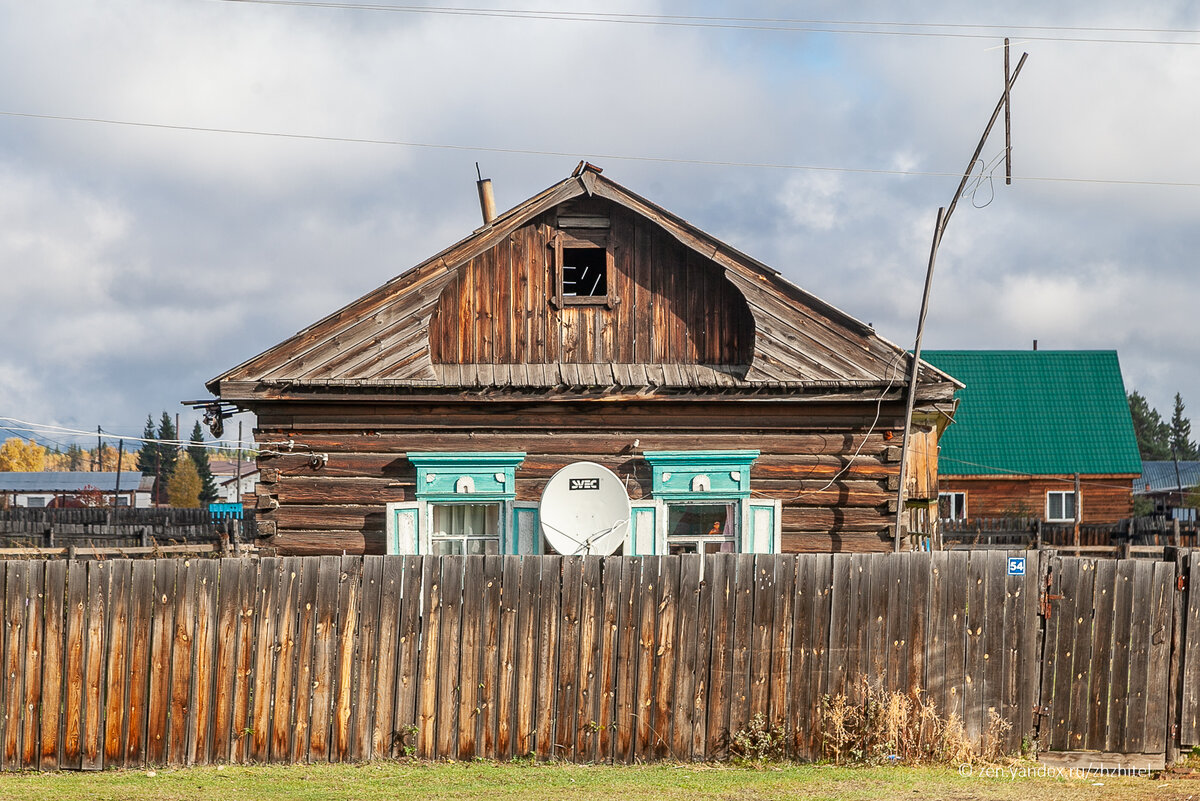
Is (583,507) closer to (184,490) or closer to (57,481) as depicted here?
(184,490)

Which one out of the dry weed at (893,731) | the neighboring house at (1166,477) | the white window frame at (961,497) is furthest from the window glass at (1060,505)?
the neighboring house at (1166,477)

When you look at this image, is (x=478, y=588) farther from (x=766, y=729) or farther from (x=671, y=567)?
(x=766, y=729)

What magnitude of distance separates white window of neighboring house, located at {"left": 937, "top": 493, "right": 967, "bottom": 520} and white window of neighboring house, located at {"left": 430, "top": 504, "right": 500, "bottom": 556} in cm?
2830

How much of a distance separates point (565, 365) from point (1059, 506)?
30578 millimetres

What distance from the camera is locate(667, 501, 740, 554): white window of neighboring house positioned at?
14.2 metres

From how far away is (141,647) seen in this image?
29.6ft

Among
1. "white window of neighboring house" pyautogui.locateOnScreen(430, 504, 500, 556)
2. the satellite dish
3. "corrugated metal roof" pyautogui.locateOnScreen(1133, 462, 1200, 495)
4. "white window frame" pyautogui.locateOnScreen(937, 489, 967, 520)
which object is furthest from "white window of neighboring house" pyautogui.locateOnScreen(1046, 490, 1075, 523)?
"corrugated metal roof" pyautogui.locateOnScreen(1133, 462, 1200, 495)

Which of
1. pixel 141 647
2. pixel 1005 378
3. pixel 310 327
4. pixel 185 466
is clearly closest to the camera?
pixel 141 647

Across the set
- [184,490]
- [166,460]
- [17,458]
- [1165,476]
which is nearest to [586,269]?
[1165,476]

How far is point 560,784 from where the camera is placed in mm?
8500

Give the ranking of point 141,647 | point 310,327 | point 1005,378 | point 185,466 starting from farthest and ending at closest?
point 185,466
point 1005,378
point 310,327
point 141,647

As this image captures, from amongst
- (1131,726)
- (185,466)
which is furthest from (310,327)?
(185,466)

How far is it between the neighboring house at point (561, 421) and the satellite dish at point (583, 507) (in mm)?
1297

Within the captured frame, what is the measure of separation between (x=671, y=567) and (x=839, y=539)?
547 centimetres
